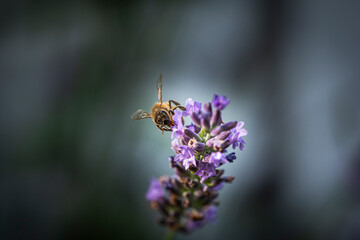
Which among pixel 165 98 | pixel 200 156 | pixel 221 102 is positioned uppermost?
pixel 165 98

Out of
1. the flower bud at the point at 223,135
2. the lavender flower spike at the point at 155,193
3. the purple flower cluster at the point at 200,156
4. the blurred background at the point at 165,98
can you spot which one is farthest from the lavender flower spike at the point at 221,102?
the blurred background at the point at 165,98

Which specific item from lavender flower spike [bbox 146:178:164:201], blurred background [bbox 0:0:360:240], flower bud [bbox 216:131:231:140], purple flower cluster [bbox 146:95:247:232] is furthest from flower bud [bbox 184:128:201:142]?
blurred background [bbox 0:0:360:240]

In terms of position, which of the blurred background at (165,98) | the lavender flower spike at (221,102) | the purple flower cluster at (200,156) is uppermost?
the blurred background at (165,98)

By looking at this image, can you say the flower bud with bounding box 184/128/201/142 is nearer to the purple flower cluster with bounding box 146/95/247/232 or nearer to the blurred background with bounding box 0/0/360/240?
the purple flower cluster with bounding box 146/95/247/232

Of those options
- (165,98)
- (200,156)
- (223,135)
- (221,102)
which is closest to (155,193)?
(200,156)

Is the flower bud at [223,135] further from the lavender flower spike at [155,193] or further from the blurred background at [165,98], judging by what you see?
the blurred background at [165,98]

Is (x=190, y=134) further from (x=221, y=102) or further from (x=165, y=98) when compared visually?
(x=165, y=98)

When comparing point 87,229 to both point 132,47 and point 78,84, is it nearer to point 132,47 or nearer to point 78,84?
point 78,84
